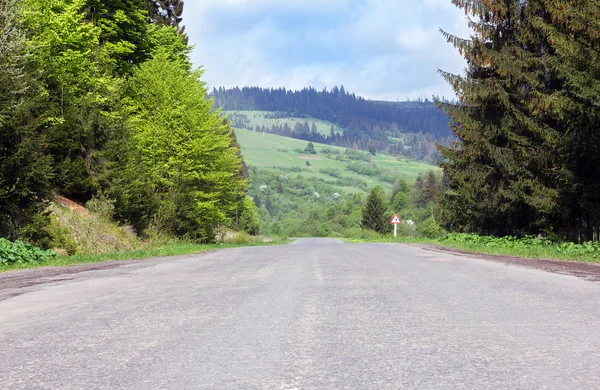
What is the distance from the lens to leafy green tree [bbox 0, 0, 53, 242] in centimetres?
1598

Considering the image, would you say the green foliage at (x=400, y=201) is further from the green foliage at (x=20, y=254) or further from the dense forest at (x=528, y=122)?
the green foliage at (x=20, y=254)

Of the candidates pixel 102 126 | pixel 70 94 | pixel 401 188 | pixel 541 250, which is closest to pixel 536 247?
pixel 541 250

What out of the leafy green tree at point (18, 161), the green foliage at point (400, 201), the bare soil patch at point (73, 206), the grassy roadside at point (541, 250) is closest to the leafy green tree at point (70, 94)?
the bare soil patch at point (73, 206)

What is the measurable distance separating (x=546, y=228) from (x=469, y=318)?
61.8 ft

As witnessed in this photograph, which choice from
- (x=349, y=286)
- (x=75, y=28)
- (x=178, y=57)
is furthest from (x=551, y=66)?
(x=178, y=57)

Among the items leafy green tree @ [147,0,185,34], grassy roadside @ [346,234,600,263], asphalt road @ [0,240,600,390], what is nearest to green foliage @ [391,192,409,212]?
leafy green tree @ [147,0,185,34]

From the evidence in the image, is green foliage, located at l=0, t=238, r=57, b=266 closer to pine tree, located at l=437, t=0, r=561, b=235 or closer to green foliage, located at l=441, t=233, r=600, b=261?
green foliage, located at l=441, t=233, r=600, b=261

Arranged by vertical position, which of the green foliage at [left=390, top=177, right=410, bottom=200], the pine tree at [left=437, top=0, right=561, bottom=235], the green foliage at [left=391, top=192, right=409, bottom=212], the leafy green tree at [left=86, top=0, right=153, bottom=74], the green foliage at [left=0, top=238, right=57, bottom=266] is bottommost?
the green foliage at [left=391, top=192, right=409, bottom=212]

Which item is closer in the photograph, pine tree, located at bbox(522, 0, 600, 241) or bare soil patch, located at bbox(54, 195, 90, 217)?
pine tree, located at bbox(522, 0, 600, 241)

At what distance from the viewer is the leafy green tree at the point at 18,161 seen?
15977 mm

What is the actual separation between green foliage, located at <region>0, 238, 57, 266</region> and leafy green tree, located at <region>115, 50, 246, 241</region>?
15.3 metres

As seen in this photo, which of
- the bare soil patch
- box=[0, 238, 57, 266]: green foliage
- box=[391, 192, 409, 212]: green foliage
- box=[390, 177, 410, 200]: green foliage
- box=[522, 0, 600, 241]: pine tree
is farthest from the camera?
box=[390, 177, 410, 200]: green foliage

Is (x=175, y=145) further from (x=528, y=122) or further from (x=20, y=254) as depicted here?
(x=528, y=122)

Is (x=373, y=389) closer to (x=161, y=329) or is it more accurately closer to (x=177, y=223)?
(x=161, y=329)
